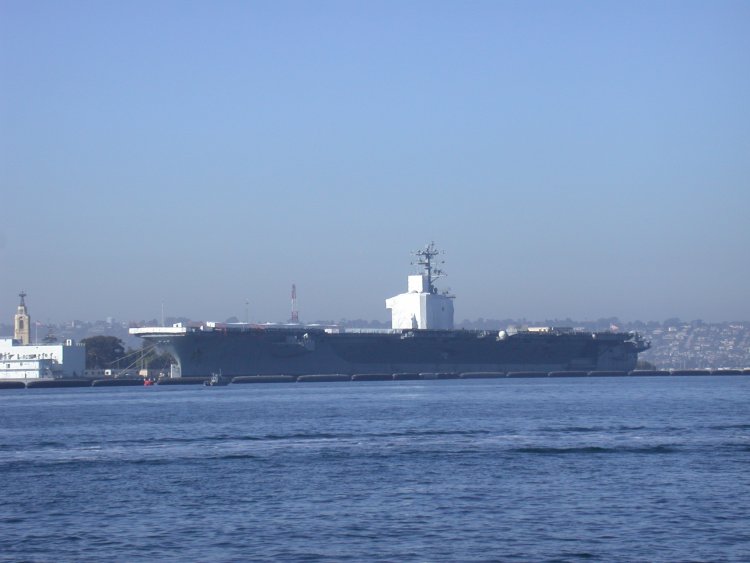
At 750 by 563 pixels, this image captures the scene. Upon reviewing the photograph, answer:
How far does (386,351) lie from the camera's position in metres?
72.2

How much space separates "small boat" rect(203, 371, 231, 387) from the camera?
6506cm

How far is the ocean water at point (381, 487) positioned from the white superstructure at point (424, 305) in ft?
143

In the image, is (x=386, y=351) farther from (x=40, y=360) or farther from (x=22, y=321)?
(x=22, y=321)

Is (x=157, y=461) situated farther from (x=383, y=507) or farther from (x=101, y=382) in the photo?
(x=101, y=382)

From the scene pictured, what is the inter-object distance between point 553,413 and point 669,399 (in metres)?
12.1

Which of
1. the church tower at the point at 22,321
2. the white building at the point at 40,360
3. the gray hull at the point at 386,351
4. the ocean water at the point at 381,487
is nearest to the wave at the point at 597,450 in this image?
the ocean water at the point at 381,487

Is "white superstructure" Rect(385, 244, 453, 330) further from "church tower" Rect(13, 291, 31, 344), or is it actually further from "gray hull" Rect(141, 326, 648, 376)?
"church tower" Rect(13, 291, 31, 344)

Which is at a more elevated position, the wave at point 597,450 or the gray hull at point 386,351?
the gray hull at point 386,351

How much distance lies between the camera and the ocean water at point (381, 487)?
50.8 ft

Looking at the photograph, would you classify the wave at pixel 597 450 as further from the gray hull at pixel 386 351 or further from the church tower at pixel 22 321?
the church tower at pixel 22 321

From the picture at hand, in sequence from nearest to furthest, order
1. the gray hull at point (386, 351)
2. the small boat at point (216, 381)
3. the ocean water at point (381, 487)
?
the ocean water at point (381, 487), the small boat at point (216, 381), the gray hull at point (386, 351)

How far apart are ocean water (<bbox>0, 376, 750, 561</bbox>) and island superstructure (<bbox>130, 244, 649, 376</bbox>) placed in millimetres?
29129

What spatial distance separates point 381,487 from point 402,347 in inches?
2044

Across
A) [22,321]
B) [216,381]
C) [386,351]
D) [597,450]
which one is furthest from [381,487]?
[22,321]
